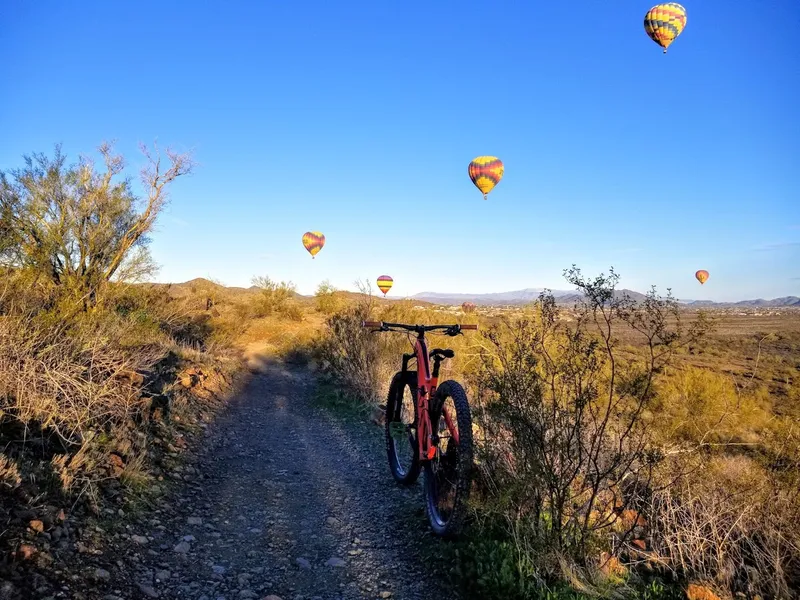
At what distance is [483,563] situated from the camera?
10.6 ft

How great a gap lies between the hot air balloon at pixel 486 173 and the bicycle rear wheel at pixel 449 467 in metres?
22.7

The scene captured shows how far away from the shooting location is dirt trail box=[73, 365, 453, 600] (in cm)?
325

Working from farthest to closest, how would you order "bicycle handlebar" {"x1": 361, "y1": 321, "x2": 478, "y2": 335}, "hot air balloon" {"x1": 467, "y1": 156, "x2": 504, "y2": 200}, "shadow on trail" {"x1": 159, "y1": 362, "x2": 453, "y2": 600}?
"hot air balloon" {"x1": 467, "y1": 156, "x2": 504, "y2": 200}, "bicycle handlebar" {"x1": 361, "y1": 321, "x2": 478, "y2": 335}, "shadow on trail" {"x1": 159, "y1": 362, "x2": 453, "y2": 600}

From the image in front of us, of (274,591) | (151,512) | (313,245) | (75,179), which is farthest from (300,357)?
(313,245)

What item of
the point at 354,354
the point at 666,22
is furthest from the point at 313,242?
the point at 354,354

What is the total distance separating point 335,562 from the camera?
143 inches

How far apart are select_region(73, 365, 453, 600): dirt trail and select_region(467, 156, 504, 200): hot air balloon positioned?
21030mm

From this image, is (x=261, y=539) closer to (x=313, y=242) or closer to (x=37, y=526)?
(x=37, y=526)

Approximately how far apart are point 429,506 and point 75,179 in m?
9.93

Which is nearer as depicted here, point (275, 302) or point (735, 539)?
point (735, 539)

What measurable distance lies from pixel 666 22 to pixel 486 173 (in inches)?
391

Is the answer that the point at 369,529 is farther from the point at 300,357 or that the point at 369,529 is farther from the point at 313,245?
the point at 313,245

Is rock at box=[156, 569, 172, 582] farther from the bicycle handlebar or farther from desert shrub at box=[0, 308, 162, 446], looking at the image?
the bicycle handlebar

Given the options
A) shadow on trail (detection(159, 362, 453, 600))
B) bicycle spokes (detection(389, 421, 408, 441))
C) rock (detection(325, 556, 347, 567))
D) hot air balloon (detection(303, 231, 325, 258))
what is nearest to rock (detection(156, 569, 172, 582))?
shadow on trail (detection(159, 362, 453, 600))
